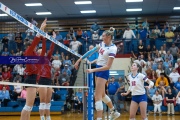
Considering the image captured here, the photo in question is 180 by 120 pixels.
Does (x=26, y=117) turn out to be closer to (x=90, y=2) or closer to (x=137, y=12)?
(x=90, y=2)

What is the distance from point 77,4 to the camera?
25812 mm

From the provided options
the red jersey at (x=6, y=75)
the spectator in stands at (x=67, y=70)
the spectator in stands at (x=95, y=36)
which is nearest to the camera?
the red jersey at (x=6, y=75)

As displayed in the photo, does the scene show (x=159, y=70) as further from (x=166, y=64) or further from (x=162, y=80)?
(x=162, y=80)

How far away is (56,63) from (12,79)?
2.36 m

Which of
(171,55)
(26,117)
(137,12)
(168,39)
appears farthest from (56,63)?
(137,12)

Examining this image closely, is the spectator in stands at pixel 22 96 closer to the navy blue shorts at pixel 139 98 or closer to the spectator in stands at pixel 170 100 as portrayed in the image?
the spectator in stands at pixel 170 100

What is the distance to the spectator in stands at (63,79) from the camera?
11.0 metres

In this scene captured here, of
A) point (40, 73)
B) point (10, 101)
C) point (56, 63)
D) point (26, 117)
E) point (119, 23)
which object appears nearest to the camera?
point (26, 117)

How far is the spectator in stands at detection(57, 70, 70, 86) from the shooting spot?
433 inches

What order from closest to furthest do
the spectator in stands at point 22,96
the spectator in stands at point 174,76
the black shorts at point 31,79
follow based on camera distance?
the black shorts at point 31,79 < the spectator in stands at point 22,96 < the spectator in stands at point 174,76

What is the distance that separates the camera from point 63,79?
444 inches

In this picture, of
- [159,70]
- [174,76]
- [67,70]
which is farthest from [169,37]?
[67,70]

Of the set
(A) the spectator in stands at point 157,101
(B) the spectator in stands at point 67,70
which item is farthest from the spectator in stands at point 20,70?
(A) the spectator in stands at point 157,101

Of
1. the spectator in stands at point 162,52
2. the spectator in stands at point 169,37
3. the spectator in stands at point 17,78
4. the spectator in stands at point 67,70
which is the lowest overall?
the spectator in stands at point 17,78
